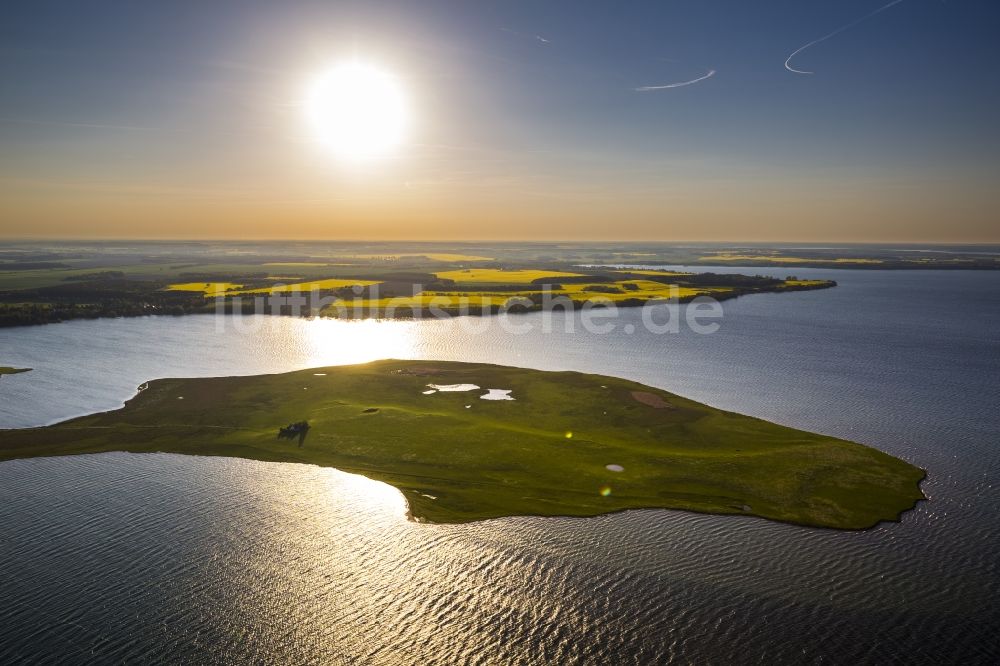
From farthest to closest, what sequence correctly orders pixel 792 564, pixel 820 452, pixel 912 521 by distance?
pixel 820 452 < pixel 912 521 < pixel 792 564

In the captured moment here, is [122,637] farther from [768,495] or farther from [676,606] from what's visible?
[768,495]

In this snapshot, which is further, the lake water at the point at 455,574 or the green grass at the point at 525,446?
the green grass at the point at 525,446

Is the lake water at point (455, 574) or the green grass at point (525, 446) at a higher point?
the green grass at point (525, 446)

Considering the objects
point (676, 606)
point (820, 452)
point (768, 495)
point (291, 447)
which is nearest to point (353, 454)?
point (291, 447)

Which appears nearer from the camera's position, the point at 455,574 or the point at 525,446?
the point at 455,574

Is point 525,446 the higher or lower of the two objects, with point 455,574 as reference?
higher

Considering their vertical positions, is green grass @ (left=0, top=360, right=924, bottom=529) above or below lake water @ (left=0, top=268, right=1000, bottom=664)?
above

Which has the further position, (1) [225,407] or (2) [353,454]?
(1) [225,407]

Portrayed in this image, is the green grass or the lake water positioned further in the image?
the green grass
